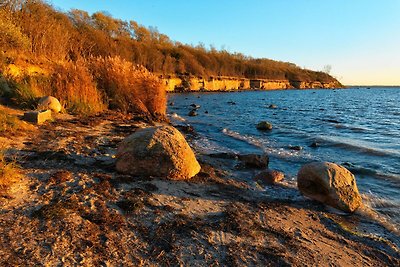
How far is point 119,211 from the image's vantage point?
460 centimetres

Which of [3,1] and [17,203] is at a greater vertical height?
[3,1]

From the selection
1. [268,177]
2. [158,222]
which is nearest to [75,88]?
[268,177]

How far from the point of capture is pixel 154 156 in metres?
6.37

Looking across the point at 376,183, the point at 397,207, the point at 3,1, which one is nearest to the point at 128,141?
the point at 397,207

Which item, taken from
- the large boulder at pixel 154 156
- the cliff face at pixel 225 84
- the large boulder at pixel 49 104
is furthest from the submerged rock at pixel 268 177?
the cliff face at pixel 225 84

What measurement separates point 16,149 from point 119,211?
366 cm

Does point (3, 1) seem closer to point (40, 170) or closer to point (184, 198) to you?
point (40, 170)

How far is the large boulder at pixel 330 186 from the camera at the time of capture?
638cm

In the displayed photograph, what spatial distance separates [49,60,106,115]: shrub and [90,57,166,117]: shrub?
43.3 inches

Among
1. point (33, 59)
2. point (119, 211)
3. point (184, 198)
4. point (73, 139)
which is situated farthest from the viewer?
point (33, 59)

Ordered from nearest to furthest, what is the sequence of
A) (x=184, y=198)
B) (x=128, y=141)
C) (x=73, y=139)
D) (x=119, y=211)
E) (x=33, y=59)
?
(x=119, y=211), (x=184, y=198), (x=128, y=141), (x=73, y=139), (x=33, y=59)

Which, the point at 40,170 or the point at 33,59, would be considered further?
the point at 33,59

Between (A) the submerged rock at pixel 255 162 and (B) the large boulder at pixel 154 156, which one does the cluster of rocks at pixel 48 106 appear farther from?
(A) the submerged rock at pixel 255 162

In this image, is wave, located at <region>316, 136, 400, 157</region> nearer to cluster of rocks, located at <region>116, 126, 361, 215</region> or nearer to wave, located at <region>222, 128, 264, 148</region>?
wave, located at <region>222, 128, 264, 148</region>
